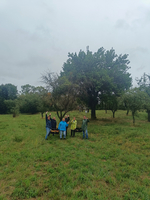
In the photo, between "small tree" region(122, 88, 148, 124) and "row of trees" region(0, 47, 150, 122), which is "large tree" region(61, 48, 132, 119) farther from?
"small tree" region(122, 88, 148, 124)

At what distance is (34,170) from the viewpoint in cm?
468

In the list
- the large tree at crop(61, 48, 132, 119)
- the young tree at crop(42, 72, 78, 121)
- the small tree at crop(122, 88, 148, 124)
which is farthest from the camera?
the large tree at crop(61, 48, 132, 119)

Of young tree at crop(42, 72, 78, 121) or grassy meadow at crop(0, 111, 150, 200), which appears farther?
young tree at crop(42, 72, 78, 121)

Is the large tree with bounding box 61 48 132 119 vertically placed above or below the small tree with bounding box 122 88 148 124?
above

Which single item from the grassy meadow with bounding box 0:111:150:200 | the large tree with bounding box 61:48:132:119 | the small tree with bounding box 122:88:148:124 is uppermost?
the large tree with bounding box 61:48:132:119

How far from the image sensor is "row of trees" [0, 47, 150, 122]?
43.0 feet

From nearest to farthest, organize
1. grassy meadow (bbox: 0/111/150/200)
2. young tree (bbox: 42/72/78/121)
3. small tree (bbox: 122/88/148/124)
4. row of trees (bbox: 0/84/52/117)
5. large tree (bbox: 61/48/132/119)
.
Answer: grassy meadow (bbox: 0/111/150/200) < young tree (bbox: 42/72/78/121) < small tree (bbox: 122/88/148/124) < large tree (bbox: 61/48/132/119) < row of trees (bbox: 0/84/52/117)

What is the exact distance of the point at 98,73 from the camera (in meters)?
16.5

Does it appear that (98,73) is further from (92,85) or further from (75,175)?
(75,175)

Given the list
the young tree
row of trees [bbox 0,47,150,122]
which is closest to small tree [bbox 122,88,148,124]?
row of trees [bbox 0,47,150,122]

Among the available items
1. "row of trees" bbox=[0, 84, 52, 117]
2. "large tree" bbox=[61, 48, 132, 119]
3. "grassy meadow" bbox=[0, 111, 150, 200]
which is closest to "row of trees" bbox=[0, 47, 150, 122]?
"large tree" bbox=[61, 48, 132, 119]

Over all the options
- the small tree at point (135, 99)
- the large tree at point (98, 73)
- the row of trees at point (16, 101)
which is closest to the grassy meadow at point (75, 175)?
the small tree at point (135, 99)

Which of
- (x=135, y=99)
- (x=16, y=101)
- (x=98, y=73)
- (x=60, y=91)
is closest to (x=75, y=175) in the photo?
(x=60, y=91)

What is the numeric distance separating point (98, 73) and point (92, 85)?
1.84 m
